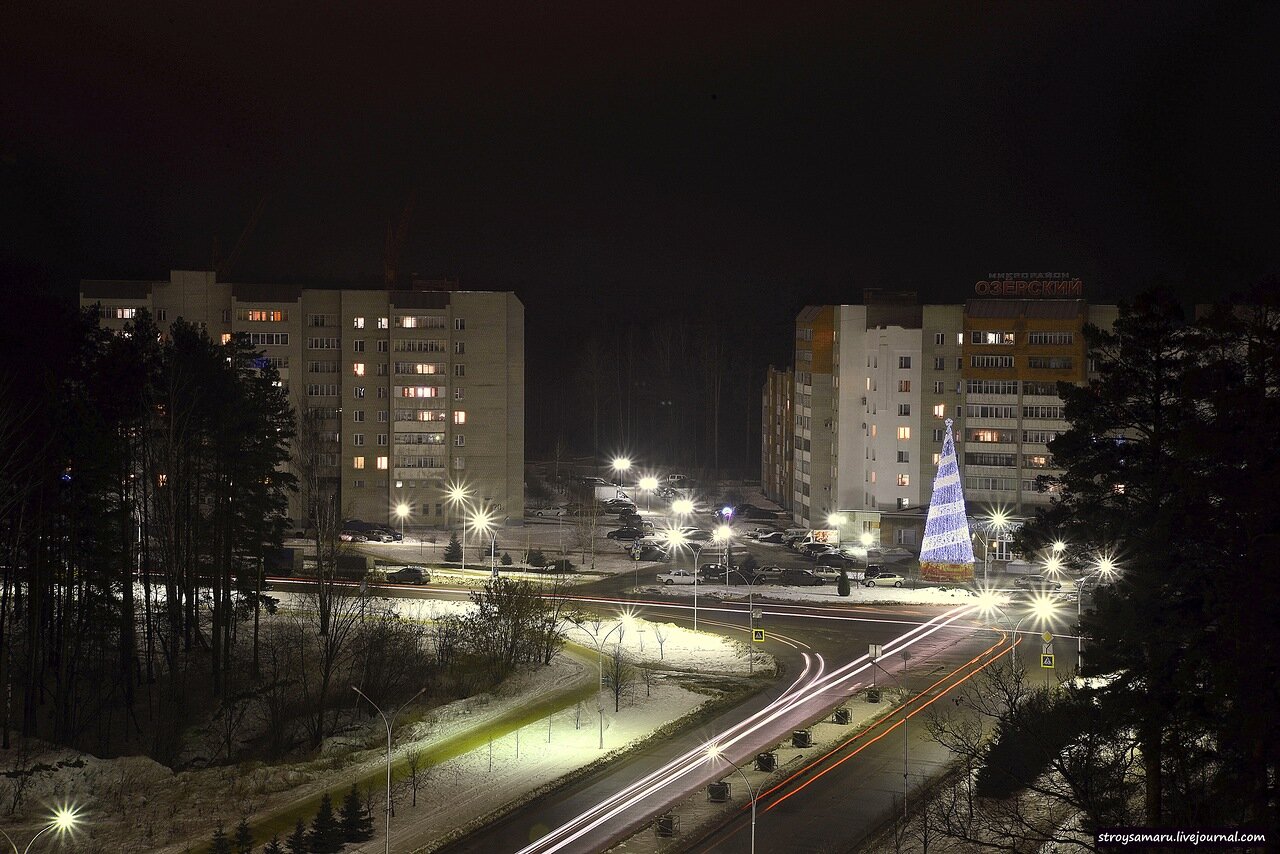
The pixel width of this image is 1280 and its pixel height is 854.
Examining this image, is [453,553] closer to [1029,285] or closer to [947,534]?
[947,534]

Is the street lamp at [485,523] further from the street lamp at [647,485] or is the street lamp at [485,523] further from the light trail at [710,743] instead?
the light trail at [710,743]

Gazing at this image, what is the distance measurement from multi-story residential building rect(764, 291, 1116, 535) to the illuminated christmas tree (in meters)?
12.7

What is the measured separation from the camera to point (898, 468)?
3002 inches

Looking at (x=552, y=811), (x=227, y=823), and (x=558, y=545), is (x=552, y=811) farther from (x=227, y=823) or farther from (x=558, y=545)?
(x=558, y=545)

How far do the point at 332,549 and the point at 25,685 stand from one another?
11.0 metres

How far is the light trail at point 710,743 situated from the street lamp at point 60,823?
10.6 metres

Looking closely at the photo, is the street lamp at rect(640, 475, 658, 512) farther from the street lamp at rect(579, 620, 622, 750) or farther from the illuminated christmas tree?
the street lamp at rect(579, 620, 622, 750)

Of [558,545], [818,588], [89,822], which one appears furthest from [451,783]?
[558,545]

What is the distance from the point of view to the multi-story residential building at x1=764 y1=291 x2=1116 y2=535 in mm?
73000

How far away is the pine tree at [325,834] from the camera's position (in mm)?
28109

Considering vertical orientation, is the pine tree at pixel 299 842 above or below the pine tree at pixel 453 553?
below

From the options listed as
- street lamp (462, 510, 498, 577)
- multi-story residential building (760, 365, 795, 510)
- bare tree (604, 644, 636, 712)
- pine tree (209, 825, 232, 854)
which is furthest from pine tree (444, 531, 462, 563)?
pine tree (209, 825, 232, 854)

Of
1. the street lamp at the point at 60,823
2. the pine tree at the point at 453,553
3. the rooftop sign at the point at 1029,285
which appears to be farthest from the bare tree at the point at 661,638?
the rooftop sign at the point at 1029,285

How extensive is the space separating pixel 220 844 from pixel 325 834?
222 cm
